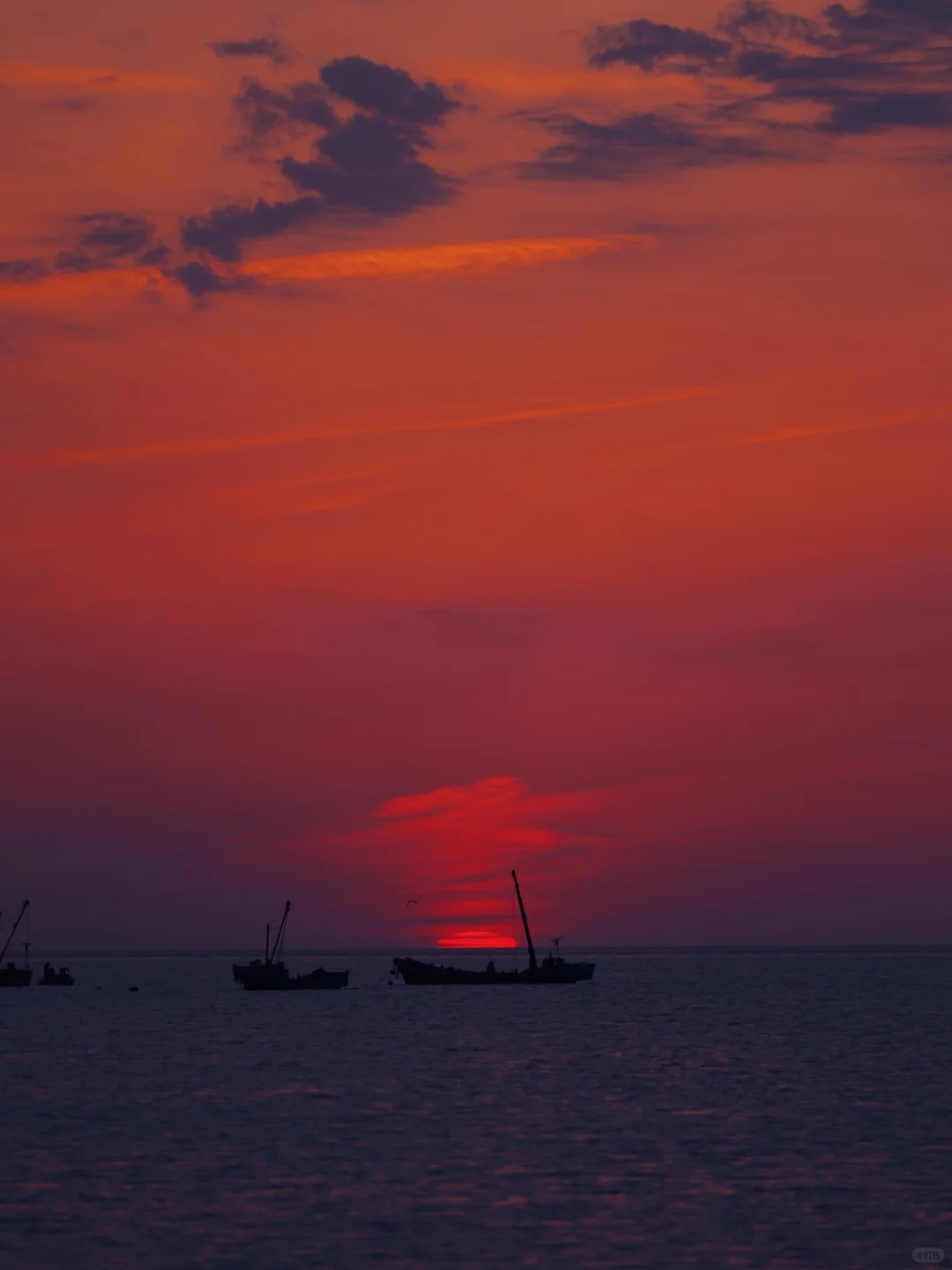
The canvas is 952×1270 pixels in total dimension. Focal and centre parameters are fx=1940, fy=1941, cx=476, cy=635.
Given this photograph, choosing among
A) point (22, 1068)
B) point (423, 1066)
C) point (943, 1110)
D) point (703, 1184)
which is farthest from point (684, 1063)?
point (703, 1184)

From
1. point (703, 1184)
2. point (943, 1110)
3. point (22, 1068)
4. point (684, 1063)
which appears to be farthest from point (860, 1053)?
point (703, 1184)

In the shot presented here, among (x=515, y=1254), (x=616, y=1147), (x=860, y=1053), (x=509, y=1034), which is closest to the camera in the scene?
(x=515, y=1254)

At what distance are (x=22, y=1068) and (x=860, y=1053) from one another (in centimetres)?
5869

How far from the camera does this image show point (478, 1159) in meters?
74.9

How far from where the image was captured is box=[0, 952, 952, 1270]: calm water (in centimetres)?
5578

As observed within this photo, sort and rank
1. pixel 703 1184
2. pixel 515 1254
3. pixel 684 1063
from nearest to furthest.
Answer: pixel 515 1254
pixel 703 1184
pixel 684 1063

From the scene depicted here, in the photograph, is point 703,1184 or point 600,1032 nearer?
point 703,1184

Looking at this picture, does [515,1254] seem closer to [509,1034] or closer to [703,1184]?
[703,1184]

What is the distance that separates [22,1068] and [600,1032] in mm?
58202

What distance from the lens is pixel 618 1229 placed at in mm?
57812

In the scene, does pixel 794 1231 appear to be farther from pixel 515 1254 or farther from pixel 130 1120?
pixel 130 1120

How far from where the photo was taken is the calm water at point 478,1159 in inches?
2196

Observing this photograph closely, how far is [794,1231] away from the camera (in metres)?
57.6

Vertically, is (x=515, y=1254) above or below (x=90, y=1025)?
below
